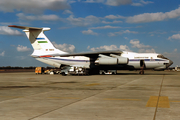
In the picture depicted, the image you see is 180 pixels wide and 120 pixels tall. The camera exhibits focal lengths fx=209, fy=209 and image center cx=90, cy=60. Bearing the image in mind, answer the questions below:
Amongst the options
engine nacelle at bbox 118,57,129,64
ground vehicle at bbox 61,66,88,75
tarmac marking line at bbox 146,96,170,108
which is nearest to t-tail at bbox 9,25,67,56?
ground vehicle at bbox 61,66,88,75

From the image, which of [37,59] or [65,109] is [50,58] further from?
[65,109]

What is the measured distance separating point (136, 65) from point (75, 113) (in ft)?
90.6

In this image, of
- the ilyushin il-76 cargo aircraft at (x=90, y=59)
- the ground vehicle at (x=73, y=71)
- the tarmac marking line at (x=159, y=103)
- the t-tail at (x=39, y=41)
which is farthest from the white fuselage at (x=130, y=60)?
the tarmac marking line at (x=159, y=103)

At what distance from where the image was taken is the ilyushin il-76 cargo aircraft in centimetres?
3219

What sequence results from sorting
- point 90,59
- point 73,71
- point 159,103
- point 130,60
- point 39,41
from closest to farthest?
1. point 159,103
2. point 73,71
3. point 130,60
4. point 90,59
5. point 39,41

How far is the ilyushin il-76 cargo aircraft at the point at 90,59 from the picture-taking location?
3219cm

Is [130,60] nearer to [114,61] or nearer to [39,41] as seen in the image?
[114,61]

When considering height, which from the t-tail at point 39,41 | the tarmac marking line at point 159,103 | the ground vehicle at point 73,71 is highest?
the t-tail at point 39,41

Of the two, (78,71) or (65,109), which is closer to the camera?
(65,109)

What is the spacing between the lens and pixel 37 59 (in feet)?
115

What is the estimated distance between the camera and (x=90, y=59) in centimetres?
3388

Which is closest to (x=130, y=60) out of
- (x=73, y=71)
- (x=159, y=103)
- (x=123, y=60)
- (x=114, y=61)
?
(x=123, y=60)

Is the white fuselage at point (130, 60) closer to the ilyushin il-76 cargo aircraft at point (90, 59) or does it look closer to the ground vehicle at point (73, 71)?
the ilyushin il-76 cargo aircraft at point (90, 59)

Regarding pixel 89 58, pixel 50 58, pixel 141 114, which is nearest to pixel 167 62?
pixel 89 58
